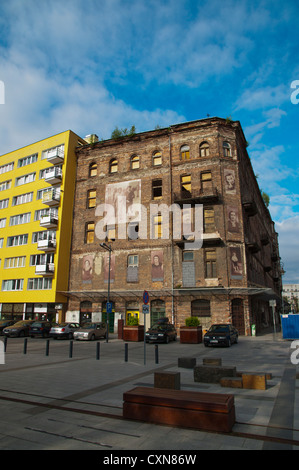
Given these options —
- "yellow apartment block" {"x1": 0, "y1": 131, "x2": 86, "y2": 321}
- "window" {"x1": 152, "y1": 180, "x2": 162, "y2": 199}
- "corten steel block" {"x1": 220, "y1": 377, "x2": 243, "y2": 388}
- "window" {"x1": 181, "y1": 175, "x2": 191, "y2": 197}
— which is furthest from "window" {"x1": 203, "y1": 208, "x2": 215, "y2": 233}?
"corten steel block" {"x1": 220, "y1": 377, "x2": 243, "y2": 388}

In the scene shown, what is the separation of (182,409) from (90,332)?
20604 millimetres

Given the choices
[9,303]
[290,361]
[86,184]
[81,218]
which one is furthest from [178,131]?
[9,303]

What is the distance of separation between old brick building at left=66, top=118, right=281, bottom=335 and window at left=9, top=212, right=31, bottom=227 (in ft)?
23.4

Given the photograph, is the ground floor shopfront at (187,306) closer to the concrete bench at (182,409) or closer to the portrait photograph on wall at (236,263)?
the portrait photograph on wall at (236,263)

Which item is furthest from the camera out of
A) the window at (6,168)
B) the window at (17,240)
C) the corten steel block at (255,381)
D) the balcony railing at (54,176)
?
the window at (6,168)

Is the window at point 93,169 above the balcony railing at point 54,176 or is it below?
above

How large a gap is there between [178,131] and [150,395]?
30308 millimetres

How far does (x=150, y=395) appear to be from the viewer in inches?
215

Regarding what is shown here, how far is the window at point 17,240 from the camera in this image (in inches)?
1460

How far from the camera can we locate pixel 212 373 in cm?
894

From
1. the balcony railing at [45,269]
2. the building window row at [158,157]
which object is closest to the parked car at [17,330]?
the balcony railing at [45,269]

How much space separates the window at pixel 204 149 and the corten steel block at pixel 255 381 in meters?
25.7
